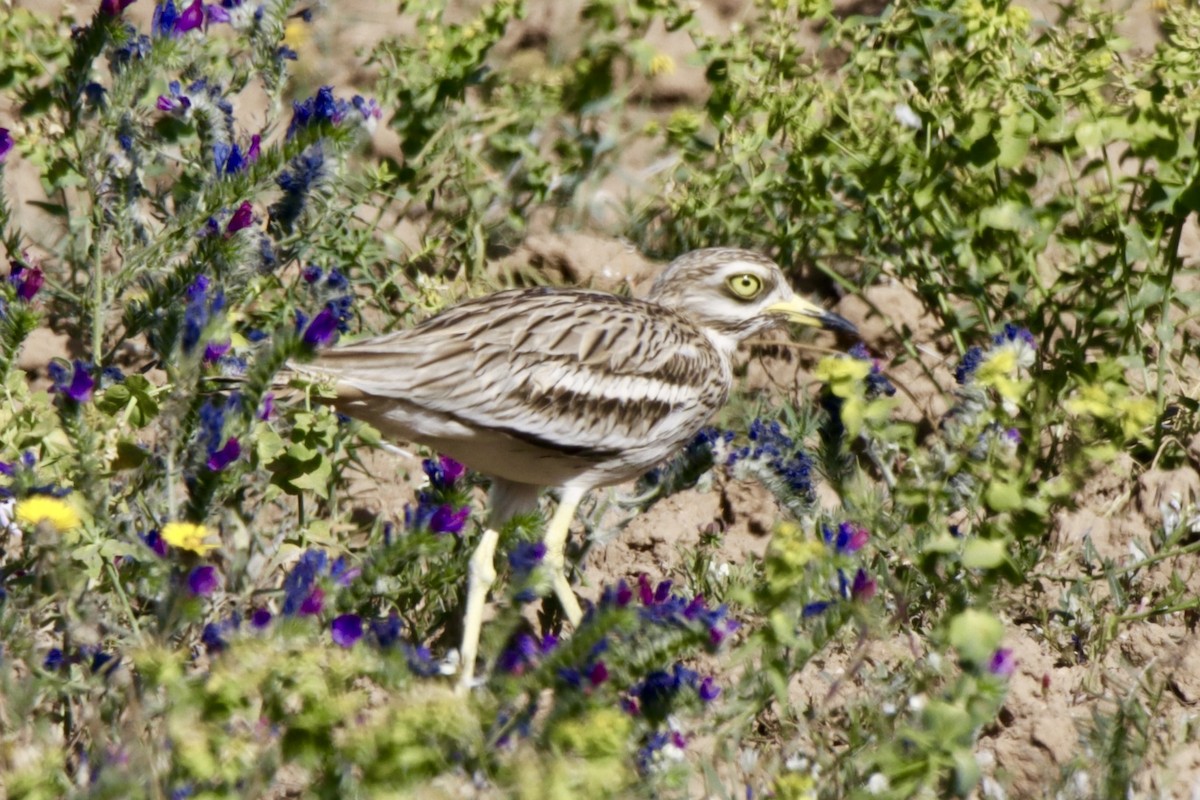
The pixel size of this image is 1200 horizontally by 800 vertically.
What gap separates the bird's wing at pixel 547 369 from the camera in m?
4.69

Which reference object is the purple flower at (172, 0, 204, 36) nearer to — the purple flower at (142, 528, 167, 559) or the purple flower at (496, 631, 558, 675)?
the purple flower at (142, 528, 167, 559)

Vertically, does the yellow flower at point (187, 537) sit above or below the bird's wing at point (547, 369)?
below

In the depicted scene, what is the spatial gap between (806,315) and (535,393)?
1.21m

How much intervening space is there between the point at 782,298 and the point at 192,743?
11.3 ft

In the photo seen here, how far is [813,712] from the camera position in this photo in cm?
429

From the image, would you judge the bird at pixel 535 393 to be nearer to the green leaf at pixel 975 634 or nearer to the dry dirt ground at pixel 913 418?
the dry dirt ground at pixel 913 418

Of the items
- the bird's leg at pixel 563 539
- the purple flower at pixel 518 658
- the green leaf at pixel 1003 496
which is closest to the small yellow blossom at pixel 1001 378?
the green leaf at pixel 1003 496

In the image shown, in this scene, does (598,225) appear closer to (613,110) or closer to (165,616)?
(613,110)

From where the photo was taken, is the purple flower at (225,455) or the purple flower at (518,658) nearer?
the purple flower at (518,658)

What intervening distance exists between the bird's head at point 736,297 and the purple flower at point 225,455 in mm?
2436

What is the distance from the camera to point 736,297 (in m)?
5.69

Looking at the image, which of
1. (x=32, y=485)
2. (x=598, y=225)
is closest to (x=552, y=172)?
(x=598, y=225)

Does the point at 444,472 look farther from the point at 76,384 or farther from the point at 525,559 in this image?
the point at 525,559

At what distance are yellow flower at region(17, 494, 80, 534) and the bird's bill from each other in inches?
111
